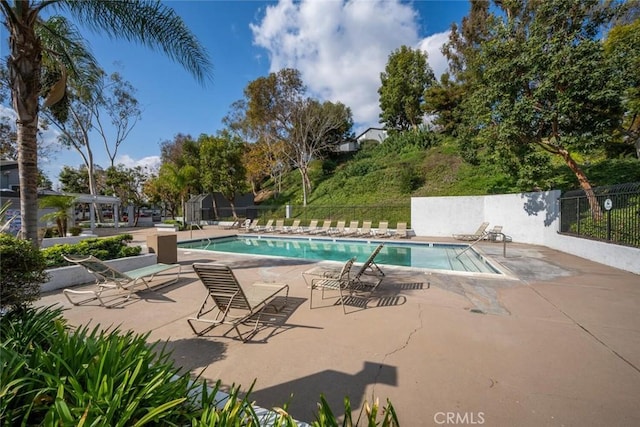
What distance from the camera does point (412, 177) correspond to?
A: 22047 mm

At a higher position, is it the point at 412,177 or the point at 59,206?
the point at 412,177

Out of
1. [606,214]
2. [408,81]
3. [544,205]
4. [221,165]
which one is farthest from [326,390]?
[408,81]

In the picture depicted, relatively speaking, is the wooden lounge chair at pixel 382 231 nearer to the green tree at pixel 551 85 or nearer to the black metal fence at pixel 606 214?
the green tree at pixel 551 85

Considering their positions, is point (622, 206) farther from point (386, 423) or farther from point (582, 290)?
point (386, 423)

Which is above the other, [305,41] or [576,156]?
[305,41]

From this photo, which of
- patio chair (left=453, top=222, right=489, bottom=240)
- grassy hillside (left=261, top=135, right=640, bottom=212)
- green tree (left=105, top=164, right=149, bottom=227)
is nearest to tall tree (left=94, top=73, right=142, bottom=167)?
green tree (left=105, top=164, right=149, bottom=227)

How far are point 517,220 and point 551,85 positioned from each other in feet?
19.7

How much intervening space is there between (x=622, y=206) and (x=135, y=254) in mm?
13133

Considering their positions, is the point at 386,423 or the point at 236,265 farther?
the point at 236,265

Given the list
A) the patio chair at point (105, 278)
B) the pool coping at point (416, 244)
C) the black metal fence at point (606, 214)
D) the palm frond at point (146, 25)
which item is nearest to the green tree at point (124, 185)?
the pool coping at point (416, 244)

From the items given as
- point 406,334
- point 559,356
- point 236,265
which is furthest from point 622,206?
point 236,265

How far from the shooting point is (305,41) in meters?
12.7

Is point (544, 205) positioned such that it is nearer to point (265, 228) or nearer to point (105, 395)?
point (105, 395)

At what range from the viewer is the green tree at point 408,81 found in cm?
3083
